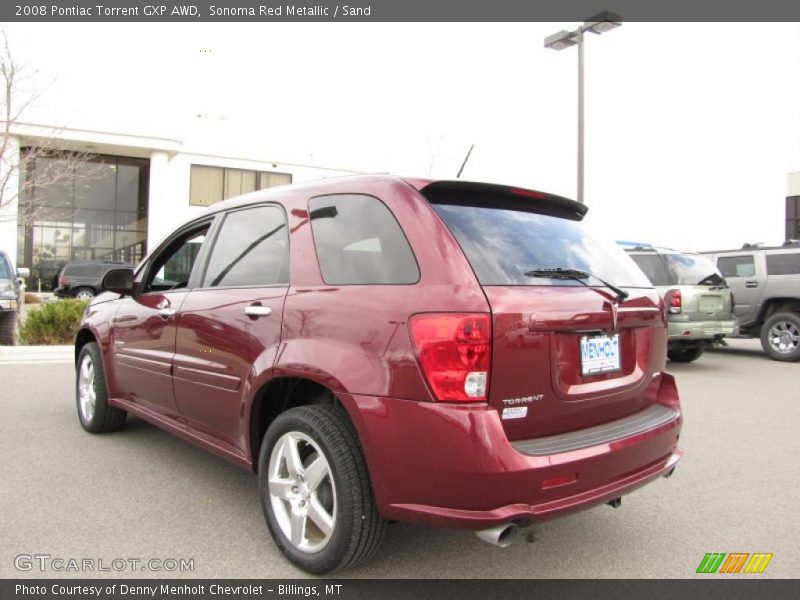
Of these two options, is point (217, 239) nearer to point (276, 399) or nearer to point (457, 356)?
point (276, 399)

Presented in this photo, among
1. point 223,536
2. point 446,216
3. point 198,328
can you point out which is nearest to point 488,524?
point 446,216

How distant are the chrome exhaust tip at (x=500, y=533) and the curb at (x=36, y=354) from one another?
338 inches

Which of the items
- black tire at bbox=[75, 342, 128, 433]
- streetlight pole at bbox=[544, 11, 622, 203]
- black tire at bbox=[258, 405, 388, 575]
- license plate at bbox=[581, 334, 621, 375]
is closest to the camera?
black tire at bbox=[258, 405, 388, 575]

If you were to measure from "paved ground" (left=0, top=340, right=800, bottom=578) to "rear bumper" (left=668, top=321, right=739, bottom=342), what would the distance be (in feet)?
12.2

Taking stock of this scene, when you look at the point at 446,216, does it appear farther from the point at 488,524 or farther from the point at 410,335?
the point at 488,524

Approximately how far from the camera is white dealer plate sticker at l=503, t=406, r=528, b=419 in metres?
2.25

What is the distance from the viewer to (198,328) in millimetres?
3371

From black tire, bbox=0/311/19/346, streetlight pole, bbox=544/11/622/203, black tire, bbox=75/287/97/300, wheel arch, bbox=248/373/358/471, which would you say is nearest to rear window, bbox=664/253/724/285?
streetlight pole, bbox=544/11/622/203

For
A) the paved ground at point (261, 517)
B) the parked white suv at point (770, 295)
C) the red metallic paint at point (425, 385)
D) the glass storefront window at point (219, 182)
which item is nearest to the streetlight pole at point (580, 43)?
the parked white suv at point (770, 295)

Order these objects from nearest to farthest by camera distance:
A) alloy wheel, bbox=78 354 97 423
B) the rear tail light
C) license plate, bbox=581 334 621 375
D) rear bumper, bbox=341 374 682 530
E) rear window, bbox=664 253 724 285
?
1. rear bumper, bbox=341 374 682 530
2. license plate, bbox=581 334 621 375
3. alloy wheel, bbox=78 354 97 423
4. the rear tail light
5. rear window, bbox=664 253 724 285

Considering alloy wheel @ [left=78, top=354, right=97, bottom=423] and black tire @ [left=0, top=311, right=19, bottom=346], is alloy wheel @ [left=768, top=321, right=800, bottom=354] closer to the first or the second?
alloy wheel @ [left=78, top=354, right=97, bottom=423]

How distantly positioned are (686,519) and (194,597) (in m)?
2.60

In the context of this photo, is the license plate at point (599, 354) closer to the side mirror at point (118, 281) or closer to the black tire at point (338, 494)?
the black tire at point (338, 494)

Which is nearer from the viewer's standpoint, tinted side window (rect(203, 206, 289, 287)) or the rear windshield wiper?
the rear windshield wiper
